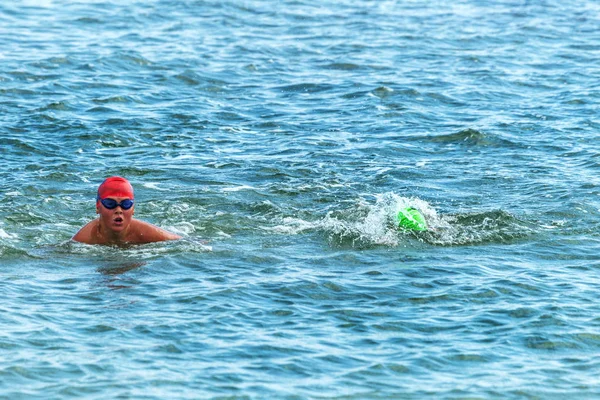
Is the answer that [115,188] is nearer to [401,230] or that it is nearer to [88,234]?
[88,234]

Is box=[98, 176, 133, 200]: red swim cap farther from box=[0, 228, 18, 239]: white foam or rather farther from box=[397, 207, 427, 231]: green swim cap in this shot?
box=[397, 207, 427, 231]: green swim cap

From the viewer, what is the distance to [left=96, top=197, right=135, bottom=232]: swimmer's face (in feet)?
43.2

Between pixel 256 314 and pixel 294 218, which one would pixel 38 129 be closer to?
pixel 294 218

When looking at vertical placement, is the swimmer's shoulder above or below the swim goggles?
below

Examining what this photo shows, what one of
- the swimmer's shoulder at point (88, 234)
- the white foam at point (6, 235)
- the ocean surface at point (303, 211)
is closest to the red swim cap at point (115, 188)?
the swimmer's shoulder at point (88, 234)

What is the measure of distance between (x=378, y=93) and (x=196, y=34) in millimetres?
8083

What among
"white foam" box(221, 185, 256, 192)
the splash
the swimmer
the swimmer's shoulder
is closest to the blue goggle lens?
the swimmer

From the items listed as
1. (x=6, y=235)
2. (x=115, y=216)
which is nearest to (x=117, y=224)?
(x=115, y=216)

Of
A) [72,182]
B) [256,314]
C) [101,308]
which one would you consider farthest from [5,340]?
[72,182]

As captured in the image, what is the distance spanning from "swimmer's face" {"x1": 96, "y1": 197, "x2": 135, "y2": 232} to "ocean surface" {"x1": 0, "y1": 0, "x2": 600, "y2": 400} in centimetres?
34

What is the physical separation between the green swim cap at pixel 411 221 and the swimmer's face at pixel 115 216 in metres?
3.41

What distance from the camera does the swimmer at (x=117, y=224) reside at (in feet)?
43.0

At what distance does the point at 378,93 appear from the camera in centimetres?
2272

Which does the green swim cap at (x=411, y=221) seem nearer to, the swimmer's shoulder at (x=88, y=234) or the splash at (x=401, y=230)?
the splash at (x=401, y=230)
